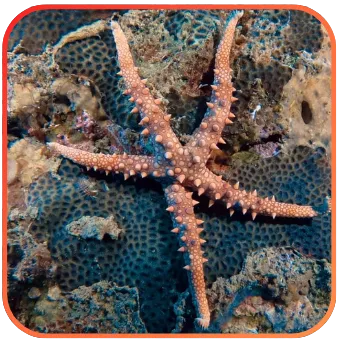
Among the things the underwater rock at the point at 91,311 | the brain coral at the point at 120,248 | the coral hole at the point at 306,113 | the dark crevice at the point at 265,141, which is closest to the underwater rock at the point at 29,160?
the brain coral at the point at 120,248

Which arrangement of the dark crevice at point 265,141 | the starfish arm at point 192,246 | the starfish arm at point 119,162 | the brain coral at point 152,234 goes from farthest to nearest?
the dark crevice at point 265,141 < the brain coral at point 152,234 < the starfish arm at point 119,162 < the starfish arm at point 192,246

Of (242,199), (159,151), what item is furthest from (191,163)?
(242,199)

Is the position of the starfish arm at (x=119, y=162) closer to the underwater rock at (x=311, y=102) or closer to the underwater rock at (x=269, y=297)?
the underwater rock at (x=269, y=297)

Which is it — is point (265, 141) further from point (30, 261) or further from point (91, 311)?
point (30, 261)

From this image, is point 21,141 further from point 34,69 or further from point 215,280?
point 215,280

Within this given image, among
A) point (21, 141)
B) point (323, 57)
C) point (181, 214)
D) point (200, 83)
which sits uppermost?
point (323, 57)

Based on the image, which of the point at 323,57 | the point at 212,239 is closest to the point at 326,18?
the point at 323,57
